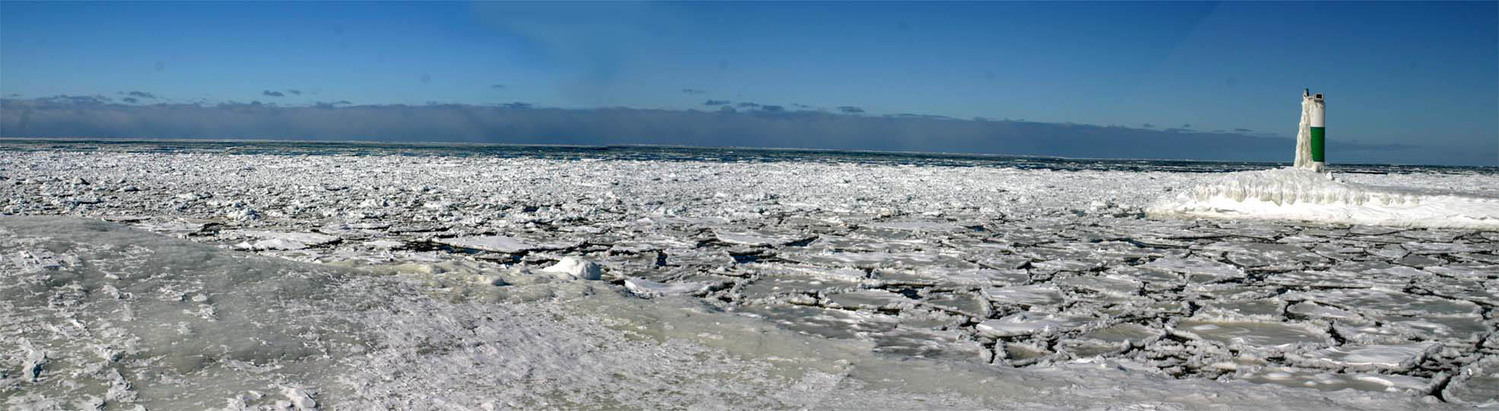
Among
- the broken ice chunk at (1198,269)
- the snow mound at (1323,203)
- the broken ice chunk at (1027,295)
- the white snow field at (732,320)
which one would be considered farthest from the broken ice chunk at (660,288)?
the snow mound at (1323,203)

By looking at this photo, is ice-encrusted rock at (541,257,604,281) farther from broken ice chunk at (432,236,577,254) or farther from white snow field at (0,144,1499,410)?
broken ice chunk at (432,236,577,254)

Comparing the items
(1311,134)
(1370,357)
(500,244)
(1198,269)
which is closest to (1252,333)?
(1370,357)

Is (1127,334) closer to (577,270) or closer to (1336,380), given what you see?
(1336,380)

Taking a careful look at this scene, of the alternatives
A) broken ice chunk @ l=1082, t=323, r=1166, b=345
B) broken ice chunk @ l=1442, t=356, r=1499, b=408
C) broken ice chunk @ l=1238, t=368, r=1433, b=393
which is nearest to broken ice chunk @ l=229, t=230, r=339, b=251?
broken ice chunk @ l=1082, t=323, r=1166, b=345

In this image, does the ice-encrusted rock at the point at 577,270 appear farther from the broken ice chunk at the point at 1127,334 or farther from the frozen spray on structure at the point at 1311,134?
the frozen spray on structure at the point at 1311,134

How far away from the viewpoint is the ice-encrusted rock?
3.67m

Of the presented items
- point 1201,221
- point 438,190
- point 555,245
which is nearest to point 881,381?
point 555,245

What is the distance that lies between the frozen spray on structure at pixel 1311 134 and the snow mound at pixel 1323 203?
0.90 meters

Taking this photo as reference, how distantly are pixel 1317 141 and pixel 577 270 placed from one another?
7.90m

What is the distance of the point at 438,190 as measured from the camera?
32.1ft

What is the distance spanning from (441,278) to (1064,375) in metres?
2.21

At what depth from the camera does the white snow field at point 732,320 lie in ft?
6.68

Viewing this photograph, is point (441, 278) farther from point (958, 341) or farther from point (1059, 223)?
point (1059, 223)

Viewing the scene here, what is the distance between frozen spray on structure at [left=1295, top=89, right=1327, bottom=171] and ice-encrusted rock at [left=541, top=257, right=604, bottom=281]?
767 centimetres
